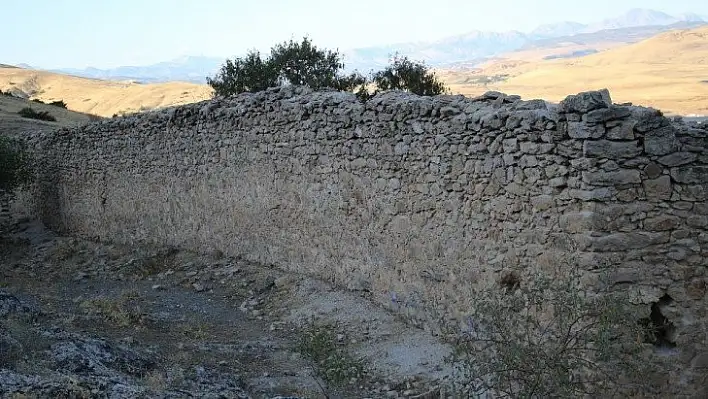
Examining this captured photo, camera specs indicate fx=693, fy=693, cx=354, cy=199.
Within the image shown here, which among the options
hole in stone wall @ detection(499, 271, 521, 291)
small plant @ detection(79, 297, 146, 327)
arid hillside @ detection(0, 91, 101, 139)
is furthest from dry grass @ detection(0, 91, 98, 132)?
hole in stone wall @ detection(499, 271, 521, 291)

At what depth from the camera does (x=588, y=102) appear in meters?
5.50

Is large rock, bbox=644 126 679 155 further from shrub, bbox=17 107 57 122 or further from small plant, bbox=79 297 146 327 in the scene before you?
shrub, bbox=17 107 57 122

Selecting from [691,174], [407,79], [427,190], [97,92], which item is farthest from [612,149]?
[97,92]

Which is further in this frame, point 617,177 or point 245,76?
point 245,76

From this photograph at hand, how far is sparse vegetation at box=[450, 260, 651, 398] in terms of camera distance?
15.6 feet

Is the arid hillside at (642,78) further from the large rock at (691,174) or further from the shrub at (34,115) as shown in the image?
the large rock at (691,174)

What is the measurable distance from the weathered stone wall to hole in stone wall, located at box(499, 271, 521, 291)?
67mm

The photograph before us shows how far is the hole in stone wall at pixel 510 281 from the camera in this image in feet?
20.3

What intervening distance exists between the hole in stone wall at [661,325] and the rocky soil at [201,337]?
1.90 metres

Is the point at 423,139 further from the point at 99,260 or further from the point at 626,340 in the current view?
the point at 99,260

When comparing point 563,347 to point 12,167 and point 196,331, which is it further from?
point 12,167

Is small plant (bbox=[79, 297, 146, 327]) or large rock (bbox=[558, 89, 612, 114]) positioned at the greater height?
large rock (bbox=[558, 89, 612, 114])

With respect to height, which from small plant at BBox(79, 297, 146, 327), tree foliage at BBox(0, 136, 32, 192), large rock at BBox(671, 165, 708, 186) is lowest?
small plant at BBox(79, 297, 146, 327)

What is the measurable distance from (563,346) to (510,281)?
125cm
